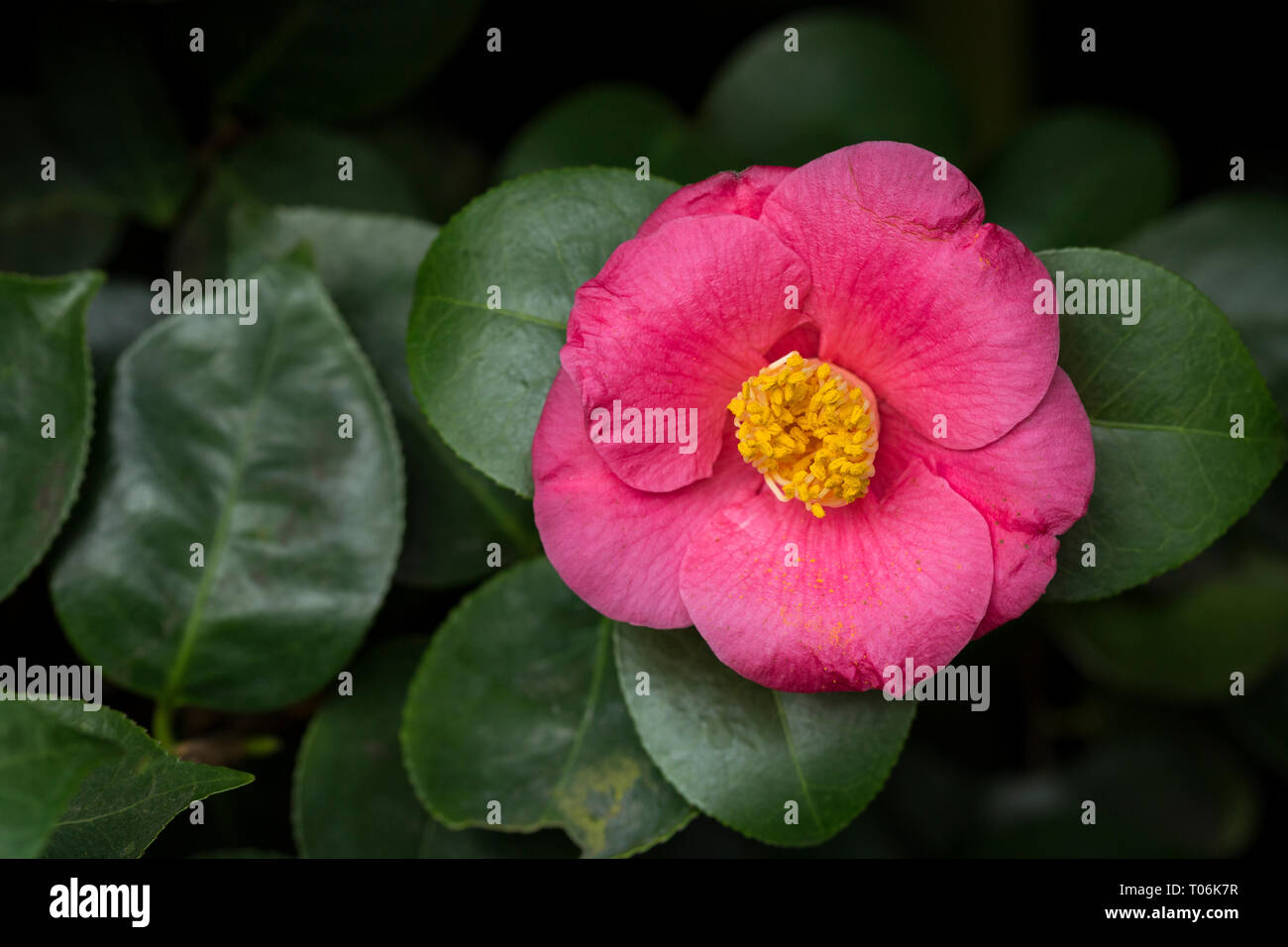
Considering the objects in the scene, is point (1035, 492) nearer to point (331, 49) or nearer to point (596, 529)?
point (596, 529)

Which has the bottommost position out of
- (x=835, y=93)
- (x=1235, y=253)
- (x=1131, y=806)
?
(x=1131, y=806)

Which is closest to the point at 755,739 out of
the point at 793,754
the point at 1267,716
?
the point at 793,754

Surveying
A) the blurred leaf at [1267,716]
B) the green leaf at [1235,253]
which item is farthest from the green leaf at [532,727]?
the blurred leaf at [1267,716]

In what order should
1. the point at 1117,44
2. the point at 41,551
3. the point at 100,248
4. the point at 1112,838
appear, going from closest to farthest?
the point at 41,551 → the point at 100,248 → the point at 1112,838 → the point at 1117,44

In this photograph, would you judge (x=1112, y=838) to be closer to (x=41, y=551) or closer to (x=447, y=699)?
(x=447, y=699)

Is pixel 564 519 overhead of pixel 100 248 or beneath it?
beneath

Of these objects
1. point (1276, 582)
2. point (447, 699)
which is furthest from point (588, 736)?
point (1276, 582)

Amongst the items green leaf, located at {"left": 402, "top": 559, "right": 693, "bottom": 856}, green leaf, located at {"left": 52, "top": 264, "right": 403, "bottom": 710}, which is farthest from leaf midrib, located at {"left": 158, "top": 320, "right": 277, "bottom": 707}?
green leaf, located at {"left": 402, "top": 559, "right": 693, "bottom": 856}
